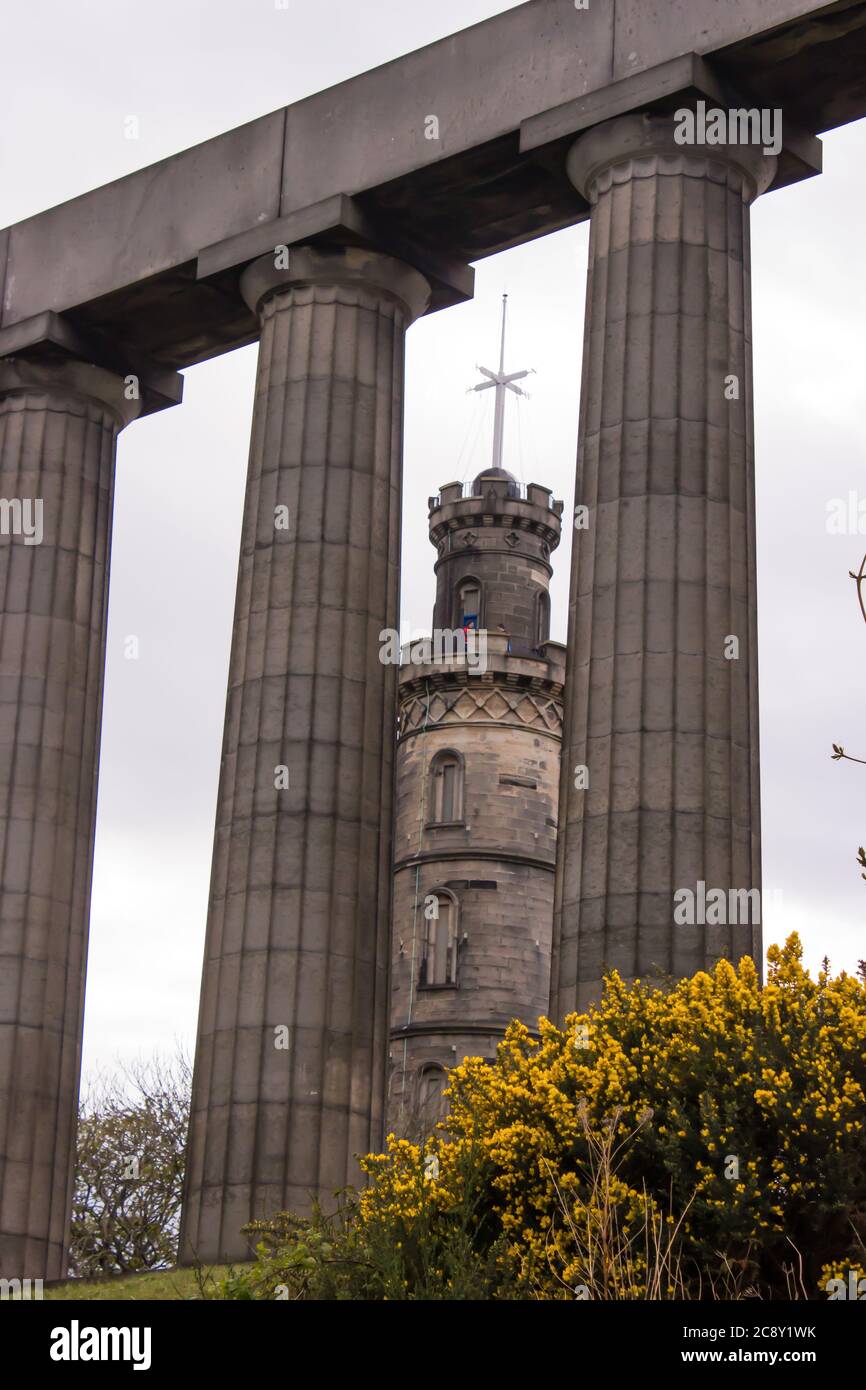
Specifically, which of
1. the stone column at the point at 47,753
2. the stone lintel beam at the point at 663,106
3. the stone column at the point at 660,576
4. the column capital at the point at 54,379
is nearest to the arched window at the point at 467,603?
the stone column at the point at 47,753

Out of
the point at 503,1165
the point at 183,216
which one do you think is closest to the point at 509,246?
the point at 183,216

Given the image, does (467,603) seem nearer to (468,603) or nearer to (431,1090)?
(468,603)

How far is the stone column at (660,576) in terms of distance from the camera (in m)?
25.9

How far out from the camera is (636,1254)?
18.3 metres

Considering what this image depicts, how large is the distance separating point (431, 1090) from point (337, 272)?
1787 inches

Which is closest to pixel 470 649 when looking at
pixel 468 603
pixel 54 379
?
pixel 468 603

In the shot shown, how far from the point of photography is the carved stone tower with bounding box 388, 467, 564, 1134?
246 feet

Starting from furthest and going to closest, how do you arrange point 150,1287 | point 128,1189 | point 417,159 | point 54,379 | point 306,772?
point 128,1189, point 54,379, point 417,159, point 306,772, point 150,1287

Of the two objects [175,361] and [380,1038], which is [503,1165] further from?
[175,361]

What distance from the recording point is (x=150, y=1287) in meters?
25.6

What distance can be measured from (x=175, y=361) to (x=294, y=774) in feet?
34.5
